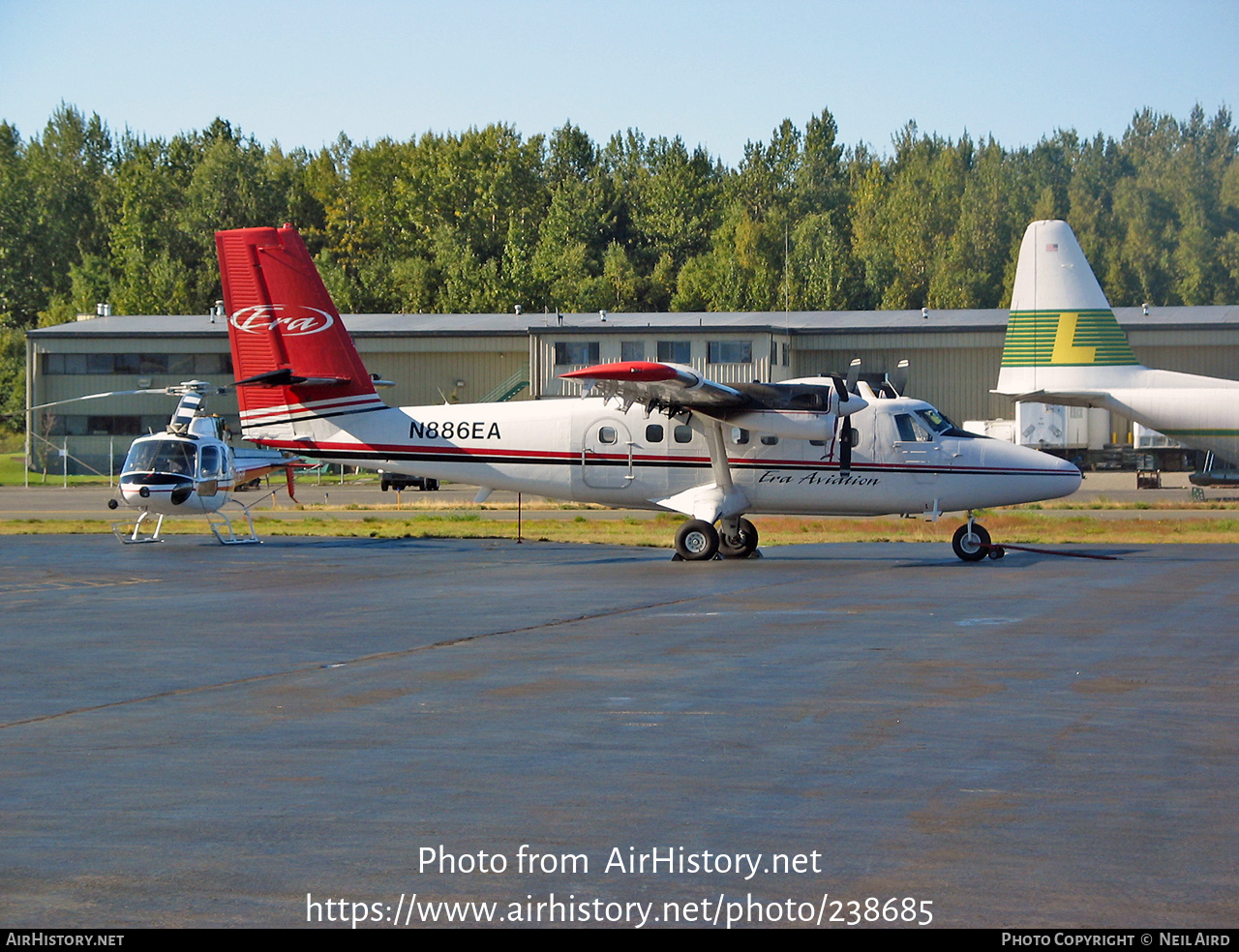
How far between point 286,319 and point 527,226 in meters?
73.5

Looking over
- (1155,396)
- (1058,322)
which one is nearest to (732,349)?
(1058,322)

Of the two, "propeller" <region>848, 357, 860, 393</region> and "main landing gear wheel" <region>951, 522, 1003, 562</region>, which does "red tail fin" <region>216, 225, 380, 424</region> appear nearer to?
"propeller" <region>848, 357, 860, 393</region>

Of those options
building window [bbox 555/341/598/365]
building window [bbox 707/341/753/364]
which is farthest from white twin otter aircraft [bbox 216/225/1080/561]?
building window [bbox 555/341/598/365]

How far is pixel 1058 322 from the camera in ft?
106

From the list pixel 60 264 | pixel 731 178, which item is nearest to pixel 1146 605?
pixel 731 178

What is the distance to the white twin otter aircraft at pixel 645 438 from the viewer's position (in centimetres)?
2481

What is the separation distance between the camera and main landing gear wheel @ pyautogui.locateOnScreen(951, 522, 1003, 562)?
2434 cm

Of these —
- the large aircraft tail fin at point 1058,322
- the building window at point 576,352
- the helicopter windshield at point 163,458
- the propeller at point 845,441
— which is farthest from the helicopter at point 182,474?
the building window at point 576,352

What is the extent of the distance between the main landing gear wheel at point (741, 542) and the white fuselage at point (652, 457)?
0.53 m

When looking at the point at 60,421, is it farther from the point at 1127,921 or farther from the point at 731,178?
the point at 1127,921

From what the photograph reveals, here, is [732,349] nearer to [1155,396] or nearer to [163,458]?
[1155,396]

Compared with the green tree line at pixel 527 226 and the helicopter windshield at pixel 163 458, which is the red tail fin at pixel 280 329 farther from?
the green tree line at pixel 527 226

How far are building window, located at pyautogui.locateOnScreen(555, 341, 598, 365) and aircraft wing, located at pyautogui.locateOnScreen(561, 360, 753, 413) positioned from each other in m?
40.5

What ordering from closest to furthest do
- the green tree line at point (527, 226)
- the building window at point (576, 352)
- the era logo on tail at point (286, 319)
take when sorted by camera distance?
the era logo on tail at point (286, 319) → the building window at point (576, 352) → the green tree line at point (527, 226)
